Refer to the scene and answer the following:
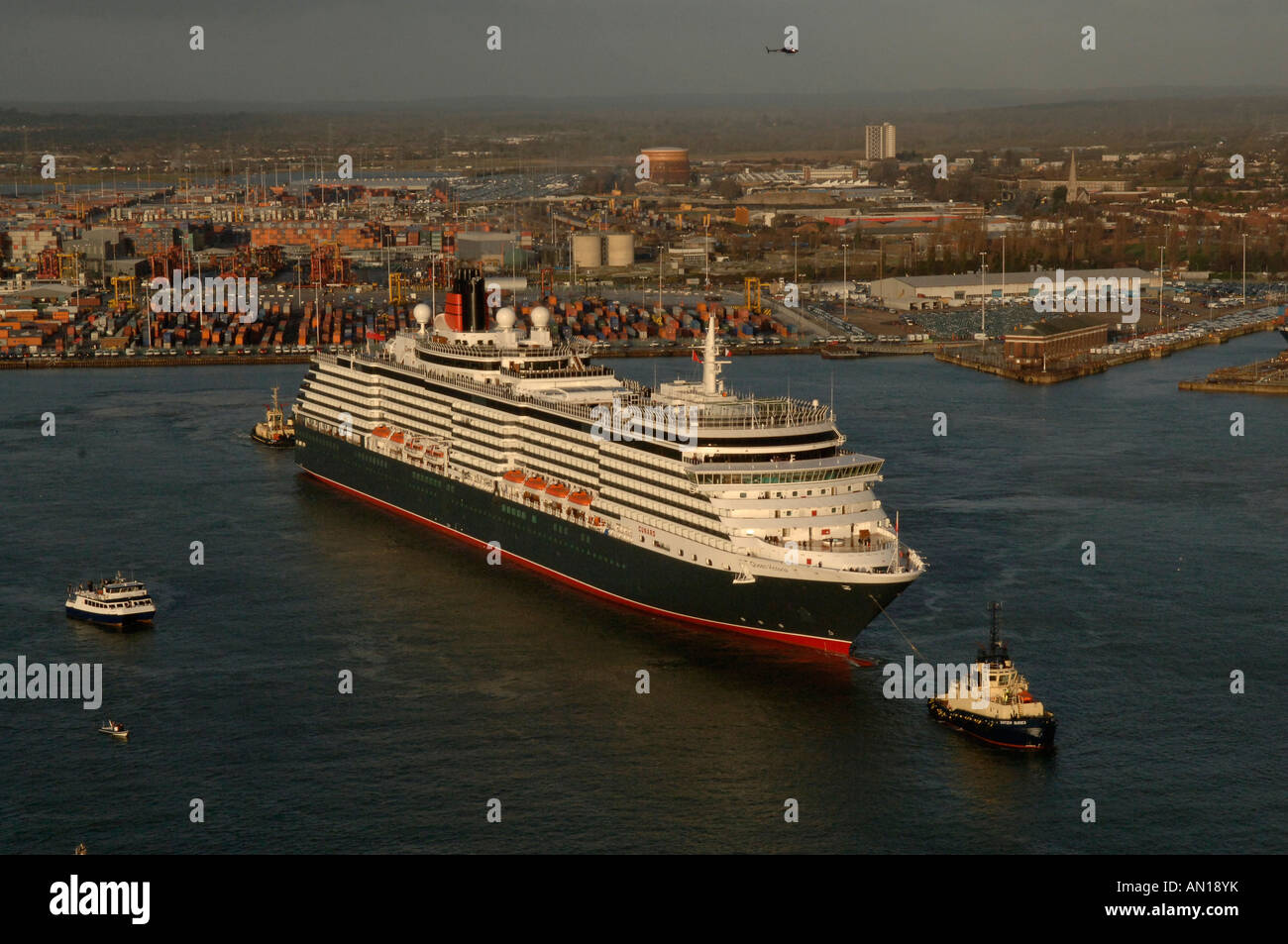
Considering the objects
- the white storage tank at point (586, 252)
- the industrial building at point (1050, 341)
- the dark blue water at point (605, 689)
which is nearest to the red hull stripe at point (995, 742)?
the dark blue water at point (605, 689)

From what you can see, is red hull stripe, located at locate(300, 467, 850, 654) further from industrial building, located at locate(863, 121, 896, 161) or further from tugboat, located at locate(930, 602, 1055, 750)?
industrial building, located at locate(863, 121, 896, 161)

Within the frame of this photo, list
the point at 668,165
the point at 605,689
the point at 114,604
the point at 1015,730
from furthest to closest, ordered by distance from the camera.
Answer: the point at 668,165 → the point at 114,604 → the point at 605,689 → the point at 1015,730

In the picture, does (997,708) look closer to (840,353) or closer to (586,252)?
(840,353)

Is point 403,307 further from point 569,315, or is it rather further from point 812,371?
point 812,371

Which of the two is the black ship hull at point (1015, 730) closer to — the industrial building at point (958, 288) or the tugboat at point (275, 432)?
the tugboat at point (275, 432)

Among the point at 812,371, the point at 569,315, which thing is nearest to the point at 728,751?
the point at 812,371

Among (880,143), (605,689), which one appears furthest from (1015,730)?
(880,143)

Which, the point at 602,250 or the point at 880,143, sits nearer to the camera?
the point at 602,250
